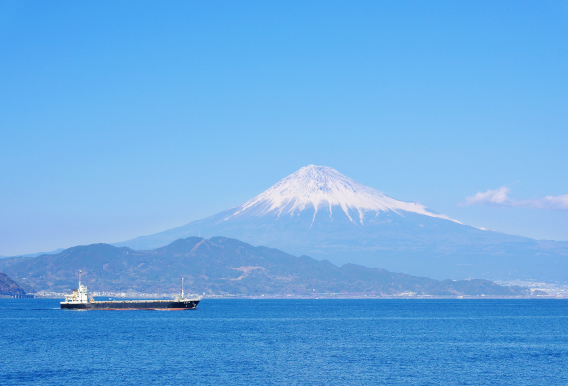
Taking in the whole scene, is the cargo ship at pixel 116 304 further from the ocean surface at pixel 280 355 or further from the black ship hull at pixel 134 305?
the ocean surface at pixel 280 355

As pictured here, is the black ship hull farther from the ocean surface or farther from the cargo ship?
the ocean surface

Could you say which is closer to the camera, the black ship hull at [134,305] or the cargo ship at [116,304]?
the cargo ship at [116,304]

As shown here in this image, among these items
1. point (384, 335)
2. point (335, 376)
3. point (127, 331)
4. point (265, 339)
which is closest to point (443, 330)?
point (384, 335)

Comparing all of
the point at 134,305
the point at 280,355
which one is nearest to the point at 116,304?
the point at 134,305

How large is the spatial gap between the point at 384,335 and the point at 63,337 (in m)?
41.6

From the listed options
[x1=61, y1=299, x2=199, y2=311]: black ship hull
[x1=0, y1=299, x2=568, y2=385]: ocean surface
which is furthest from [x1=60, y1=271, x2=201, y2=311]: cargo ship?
[x1=0, y1=299, x2=568, y2=385]: ocean surface

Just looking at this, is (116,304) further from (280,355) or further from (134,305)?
(280,355)

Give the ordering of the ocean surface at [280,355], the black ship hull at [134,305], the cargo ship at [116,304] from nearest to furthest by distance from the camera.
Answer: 1. the ocean surface at [280,355]
2. the cargo ship at [116,304]
3. the black ship hull at [134,305]

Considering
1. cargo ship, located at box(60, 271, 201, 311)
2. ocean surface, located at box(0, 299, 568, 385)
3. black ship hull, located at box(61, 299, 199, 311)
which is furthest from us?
black ship hull, located at box(61, 299, 199, 311)

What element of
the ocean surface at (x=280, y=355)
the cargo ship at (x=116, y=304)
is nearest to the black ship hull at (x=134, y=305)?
the cargo ship at (x=116, y=304)

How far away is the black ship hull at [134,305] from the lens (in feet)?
551

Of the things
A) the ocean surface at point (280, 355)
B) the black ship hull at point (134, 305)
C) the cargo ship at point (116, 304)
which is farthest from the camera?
the black ship hull at point (134, 305)

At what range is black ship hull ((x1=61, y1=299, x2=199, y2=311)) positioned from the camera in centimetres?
16800

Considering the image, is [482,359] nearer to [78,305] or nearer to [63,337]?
[63,337]
